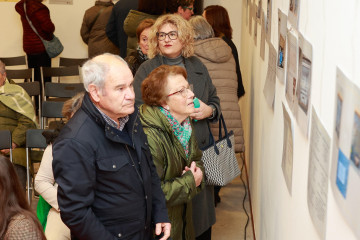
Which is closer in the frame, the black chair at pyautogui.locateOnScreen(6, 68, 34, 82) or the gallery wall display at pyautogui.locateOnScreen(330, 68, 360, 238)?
the gallery wall display at pyautogui.locateOnScreen(330, 68, 360, 238)

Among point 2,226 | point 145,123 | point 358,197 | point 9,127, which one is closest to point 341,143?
point 358,197

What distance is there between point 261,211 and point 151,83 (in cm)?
144

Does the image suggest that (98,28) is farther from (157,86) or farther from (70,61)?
(157,86)

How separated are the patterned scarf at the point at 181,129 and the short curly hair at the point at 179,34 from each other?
2.42ft

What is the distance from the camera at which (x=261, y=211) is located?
413 cm

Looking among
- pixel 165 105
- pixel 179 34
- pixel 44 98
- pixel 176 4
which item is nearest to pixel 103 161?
pixel 165 105

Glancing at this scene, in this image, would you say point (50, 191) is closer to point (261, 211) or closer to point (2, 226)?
point (2, 226)

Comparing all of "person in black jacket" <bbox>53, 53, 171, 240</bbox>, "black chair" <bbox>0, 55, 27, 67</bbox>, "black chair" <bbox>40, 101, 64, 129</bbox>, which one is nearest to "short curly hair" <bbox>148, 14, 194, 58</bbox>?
"person in black jacket" <bbox>53, 53, 171, 240</bbox>

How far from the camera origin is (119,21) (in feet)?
20.5

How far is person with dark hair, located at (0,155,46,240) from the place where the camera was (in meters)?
2.40

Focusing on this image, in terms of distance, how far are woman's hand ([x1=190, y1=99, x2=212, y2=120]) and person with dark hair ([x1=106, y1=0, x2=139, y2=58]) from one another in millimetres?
2490

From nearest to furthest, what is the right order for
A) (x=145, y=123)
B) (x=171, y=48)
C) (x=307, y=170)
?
(x=307, y=170) → (x=145, y=123) → (x=171, y=48)

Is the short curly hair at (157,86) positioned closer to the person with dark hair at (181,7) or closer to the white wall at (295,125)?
the white wall at (295,125)

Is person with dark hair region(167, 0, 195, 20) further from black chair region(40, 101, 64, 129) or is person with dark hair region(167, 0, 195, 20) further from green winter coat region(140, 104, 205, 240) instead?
green winter coat region(140, 104, 205, 240)
